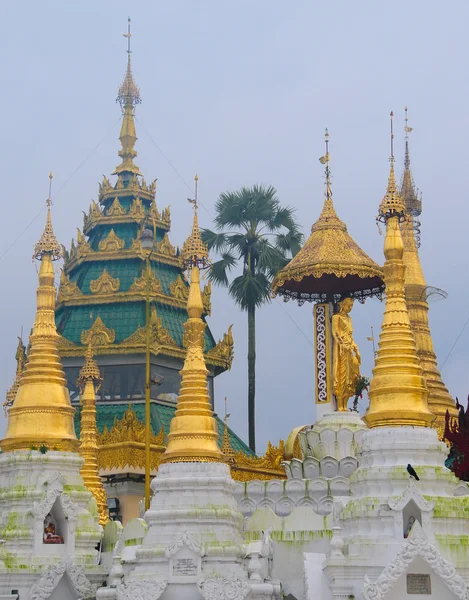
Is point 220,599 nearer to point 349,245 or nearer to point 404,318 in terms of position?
point 404,318

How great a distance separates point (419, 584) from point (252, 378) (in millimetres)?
21993

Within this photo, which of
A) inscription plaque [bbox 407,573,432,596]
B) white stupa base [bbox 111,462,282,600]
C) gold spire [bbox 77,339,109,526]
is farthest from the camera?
gold spire [bbox 77,339,109,526]

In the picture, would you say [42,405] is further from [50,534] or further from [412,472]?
[412,472]

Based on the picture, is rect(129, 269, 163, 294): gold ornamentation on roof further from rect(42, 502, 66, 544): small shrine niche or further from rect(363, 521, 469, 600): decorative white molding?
rect(363, 521, 469, 600): decorative white molding

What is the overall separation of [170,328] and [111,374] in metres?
3.12

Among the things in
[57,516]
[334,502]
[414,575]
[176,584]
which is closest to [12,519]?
[57,516]

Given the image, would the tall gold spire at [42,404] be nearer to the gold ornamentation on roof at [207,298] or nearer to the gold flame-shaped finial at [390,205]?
the gold flame-shaped finial at [390,205]

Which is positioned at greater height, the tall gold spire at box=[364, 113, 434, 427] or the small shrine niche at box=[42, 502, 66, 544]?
the tall gold spire at box=[364, 113, 434, 427]

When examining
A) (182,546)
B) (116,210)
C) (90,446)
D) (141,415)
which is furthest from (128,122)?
(182,546)

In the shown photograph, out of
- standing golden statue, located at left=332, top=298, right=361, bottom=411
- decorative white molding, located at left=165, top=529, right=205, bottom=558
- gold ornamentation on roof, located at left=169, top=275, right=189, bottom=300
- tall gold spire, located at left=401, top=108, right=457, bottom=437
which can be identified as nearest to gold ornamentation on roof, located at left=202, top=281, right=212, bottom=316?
gold ornamentation on roof, located at left=169, top=275, right=189, bottom=300

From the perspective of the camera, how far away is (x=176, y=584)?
2838 centimetres

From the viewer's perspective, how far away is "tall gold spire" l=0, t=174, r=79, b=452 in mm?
32438

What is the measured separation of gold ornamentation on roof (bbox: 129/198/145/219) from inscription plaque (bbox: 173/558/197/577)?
30.2 metres

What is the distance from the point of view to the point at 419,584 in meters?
27.1
